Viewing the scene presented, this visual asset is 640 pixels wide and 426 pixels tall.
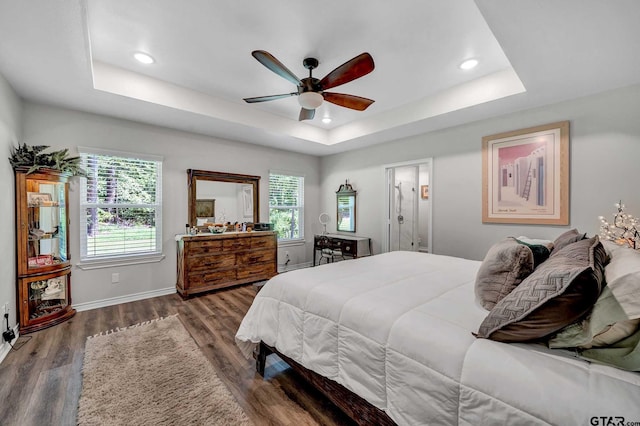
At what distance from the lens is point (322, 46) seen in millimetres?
2438

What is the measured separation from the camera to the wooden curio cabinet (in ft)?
8.73

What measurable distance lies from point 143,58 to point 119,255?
2.46 m

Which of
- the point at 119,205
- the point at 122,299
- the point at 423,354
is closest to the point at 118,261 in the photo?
the point at 122,299

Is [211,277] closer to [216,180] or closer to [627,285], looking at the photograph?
[216,180]

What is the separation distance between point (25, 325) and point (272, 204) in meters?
3.46

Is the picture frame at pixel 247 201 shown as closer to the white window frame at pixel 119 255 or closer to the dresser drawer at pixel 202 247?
the dresser drawer at pixel 202 247

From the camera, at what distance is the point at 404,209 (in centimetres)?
573

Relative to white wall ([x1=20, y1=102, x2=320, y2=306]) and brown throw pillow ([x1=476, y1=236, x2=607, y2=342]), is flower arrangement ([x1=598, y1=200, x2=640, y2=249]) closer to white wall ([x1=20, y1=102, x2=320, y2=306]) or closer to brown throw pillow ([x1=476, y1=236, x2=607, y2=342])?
brown throw pillow ([x1=476, y1=236, x2=607, y2=342])

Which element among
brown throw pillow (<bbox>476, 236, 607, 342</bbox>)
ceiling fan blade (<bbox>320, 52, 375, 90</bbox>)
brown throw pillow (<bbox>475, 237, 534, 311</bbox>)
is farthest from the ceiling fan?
brown throw pillow (<bbox>476, 236, 607, 342</bbox>)

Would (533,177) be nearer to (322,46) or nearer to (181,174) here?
(322,46)

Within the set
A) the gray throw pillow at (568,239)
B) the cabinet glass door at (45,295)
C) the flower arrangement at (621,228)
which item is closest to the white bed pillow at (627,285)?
the gray throw pillow at (568,239)

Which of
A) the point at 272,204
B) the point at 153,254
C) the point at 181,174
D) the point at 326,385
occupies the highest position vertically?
the point at 181,174

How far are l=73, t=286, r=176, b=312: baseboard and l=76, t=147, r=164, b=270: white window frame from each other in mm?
436

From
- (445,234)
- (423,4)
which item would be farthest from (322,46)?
(445,234)
